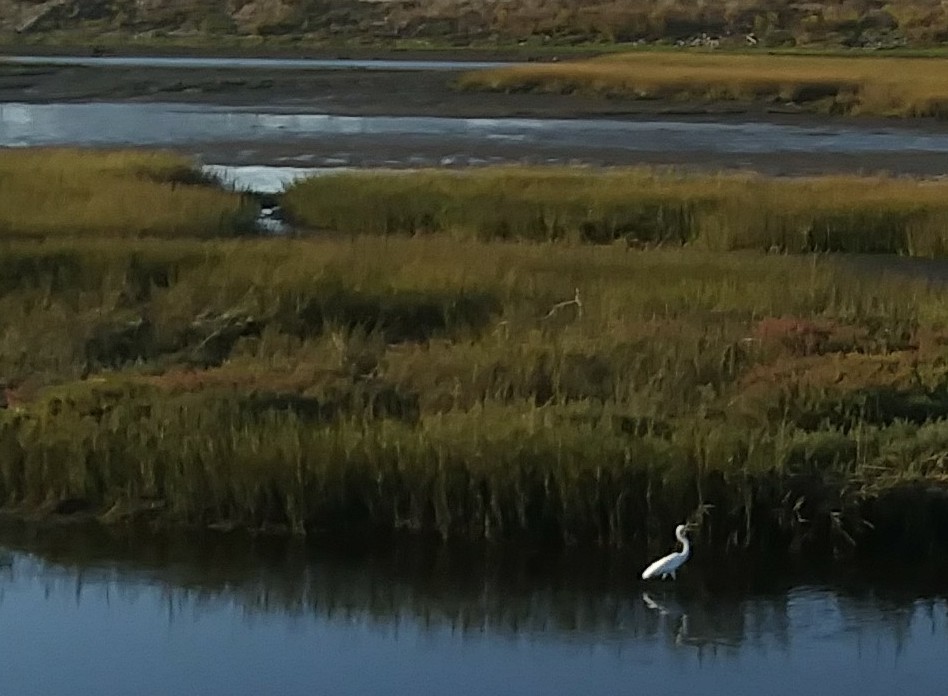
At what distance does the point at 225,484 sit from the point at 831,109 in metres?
32.8

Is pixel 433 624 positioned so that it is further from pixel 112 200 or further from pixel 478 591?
pixel 112 200

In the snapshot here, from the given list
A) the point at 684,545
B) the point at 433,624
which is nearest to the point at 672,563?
the point at 684,545

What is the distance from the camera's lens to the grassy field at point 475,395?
11.0m

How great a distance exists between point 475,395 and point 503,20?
205 feet

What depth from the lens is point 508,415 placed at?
1174cm

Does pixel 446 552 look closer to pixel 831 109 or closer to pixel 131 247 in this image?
pixel 131 247

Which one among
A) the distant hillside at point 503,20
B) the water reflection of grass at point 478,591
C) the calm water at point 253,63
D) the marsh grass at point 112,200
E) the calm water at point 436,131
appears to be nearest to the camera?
the water reflection of grass at point 478,591

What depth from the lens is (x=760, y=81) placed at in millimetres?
44562

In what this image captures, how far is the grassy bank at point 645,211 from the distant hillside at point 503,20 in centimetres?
4316

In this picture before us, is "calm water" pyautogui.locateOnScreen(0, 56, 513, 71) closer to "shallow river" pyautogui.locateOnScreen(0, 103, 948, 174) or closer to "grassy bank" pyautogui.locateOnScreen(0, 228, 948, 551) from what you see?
"shallow river" pyautogui.locateOnScreen(0, 103, 948, 174)

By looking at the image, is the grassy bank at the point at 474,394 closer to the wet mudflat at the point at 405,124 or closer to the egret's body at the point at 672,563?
the egret's body at the point at 672,563

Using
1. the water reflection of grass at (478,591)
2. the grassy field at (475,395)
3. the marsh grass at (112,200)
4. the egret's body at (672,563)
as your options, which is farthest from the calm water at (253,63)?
the egret's body at (672,563)

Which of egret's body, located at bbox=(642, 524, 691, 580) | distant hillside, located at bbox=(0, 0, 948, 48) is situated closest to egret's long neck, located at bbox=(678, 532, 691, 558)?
egret's body, located at bbox=(642, 524, 691, 580)

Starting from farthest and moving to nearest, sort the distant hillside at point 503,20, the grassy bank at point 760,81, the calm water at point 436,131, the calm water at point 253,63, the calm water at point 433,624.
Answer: the distant hillside at point 503,20 < the calm water at point 253,63 < the grassy bank at point 760,81 < the calm water at point 436,131 < the calm water at point 433,624
